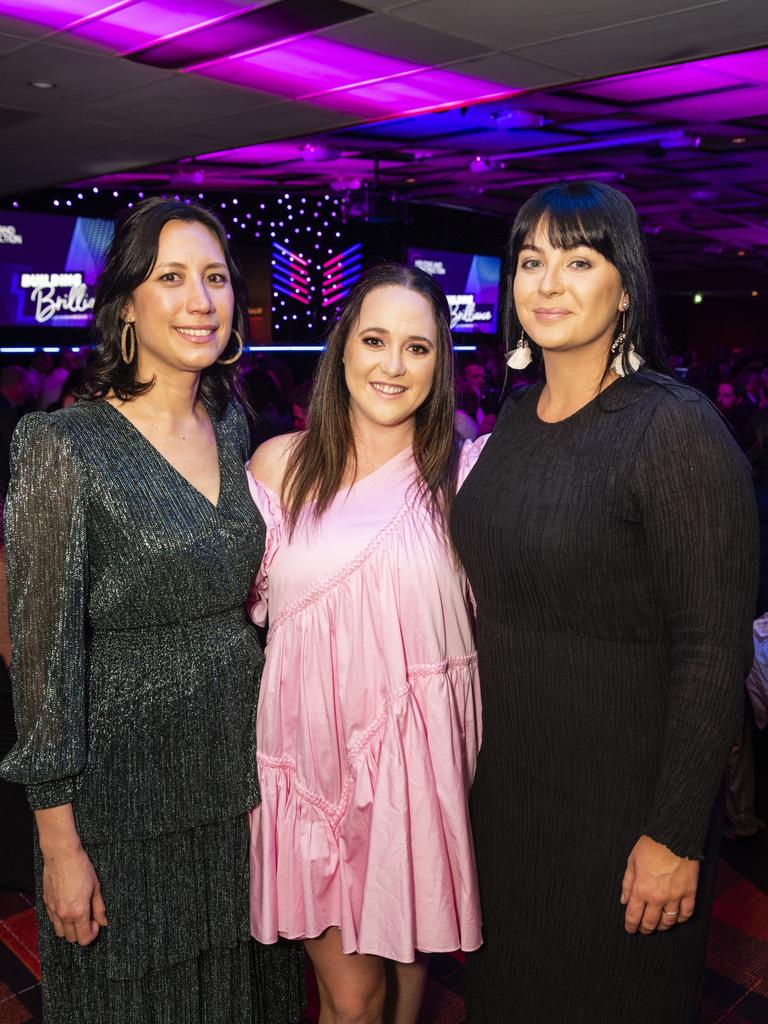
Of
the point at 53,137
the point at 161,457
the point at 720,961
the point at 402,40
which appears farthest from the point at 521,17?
the point at 53,137

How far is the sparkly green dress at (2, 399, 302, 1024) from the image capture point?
4.77ft

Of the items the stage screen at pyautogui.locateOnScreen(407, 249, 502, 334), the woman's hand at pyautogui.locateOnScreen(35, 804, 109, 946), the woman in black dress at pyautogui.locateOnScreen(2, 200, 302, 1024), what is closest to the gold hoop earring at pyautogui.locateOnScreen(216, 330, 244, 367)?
the woman in black dress at pyautogui.locateOnScreen(2, 200, 302, 1024)

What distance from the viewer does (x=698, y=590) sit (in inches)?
50.9

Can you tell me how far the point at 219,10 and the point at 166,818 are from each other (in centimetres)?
394

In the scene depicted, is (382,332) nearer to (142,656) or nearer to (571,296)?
(571,296)

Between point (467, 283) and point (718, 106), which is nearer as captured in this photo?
point (718, 106)

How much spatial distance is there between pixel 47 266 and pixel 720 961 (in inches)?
402

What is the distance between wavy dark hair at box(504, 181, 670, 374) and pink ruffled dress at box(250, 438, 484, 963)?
1.83 feet

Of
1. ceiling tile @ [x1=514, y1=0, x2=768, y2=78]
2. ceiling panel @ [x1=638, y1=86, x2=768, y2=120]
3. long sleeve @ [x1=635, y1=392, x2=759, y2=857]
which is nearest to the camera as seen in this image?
long sleeve @ [x1=635, y1=392, x2=759, y2=857]

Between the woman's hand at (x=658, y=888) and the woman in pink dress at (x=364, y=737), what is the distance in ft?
1.30

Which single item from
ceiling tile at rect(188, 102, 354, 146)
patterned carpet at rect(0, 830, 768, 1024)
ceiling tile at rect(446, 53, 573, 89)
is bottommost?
patterned carpet at rect(0, 830, 768, 1024)

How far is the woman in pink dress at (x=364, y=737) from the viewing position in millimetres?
1688

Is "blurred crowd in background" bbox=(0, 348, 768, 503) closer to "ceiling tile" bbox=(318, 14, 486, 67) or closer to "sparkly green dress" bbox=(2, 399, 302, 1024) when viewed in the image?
"sparkly green dress" bbox=(2, 399, 302, 1024)

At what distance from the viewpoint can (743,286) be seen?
23.7 m
